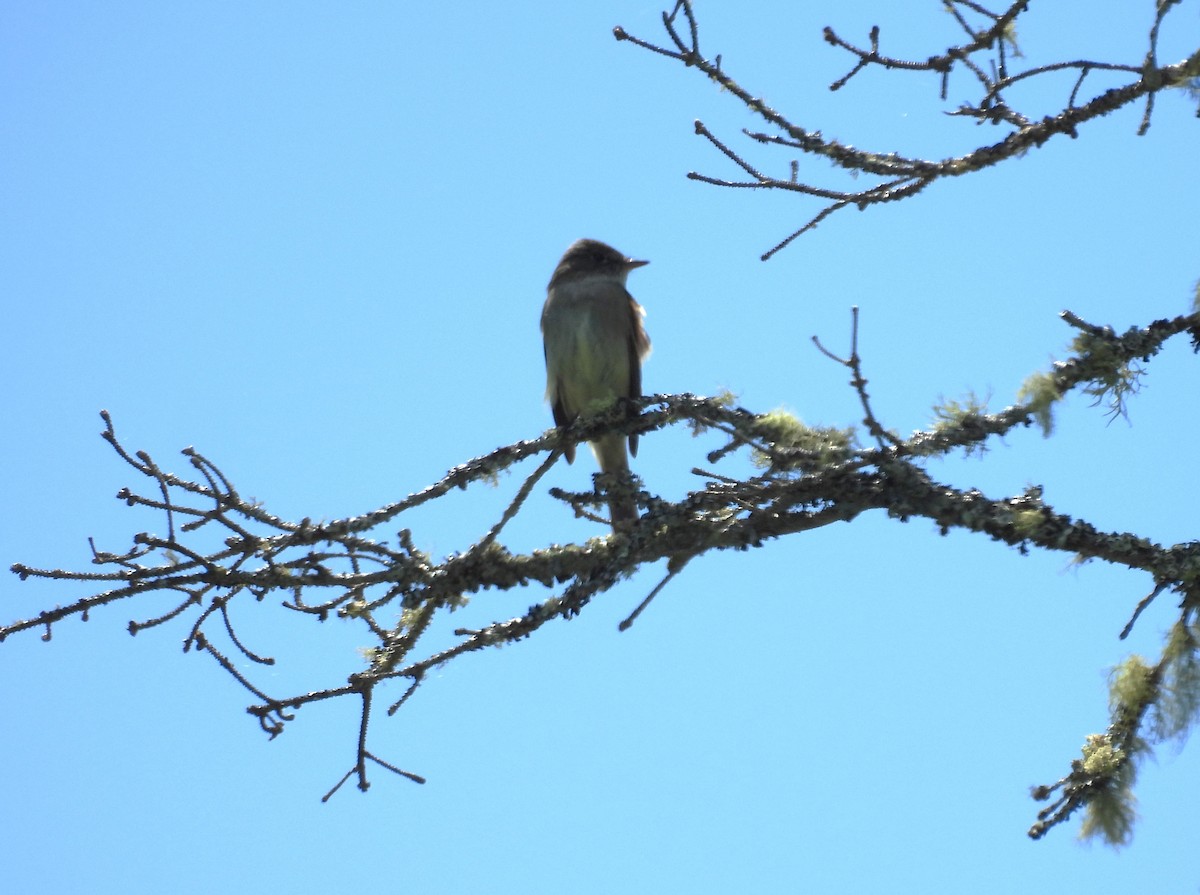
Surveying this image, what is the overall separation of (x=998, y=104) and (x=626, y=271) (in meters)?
4.82

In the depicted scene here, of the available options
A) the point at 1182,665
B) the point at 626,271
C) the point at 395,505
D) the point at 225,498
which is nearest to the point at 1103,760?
the point at 1182,665

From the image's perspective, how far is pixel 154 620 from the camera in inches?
176

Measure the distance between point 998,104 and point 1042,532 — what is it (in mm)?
1394

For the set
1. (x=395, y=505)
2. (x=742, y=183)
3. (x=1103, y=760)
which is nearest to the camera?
(x=1103, y=760)

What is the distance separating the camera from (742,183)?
4.46m

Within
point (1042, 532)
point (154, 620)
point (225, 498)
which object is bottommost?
point (1042, 532)

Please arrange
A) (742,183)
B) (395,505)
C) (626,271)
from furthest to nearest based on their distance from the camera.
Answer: (626,271)
(395,505)
(742,183)

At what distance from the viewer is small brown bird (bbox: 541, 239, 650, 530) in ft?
27.5

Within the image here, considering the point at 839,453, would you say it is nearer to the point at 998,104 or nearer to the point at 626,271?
the point at 998,104

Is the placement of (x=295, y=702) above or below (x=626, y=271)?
below

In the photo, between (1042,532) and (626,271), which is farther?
(626,271)

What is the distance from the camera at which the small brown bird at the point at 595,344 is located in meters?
8.39

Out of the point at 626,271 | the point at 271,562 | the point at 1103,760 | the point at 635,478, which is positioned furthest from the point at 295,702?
the point at 626,271

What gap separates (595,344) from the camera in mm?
8367
